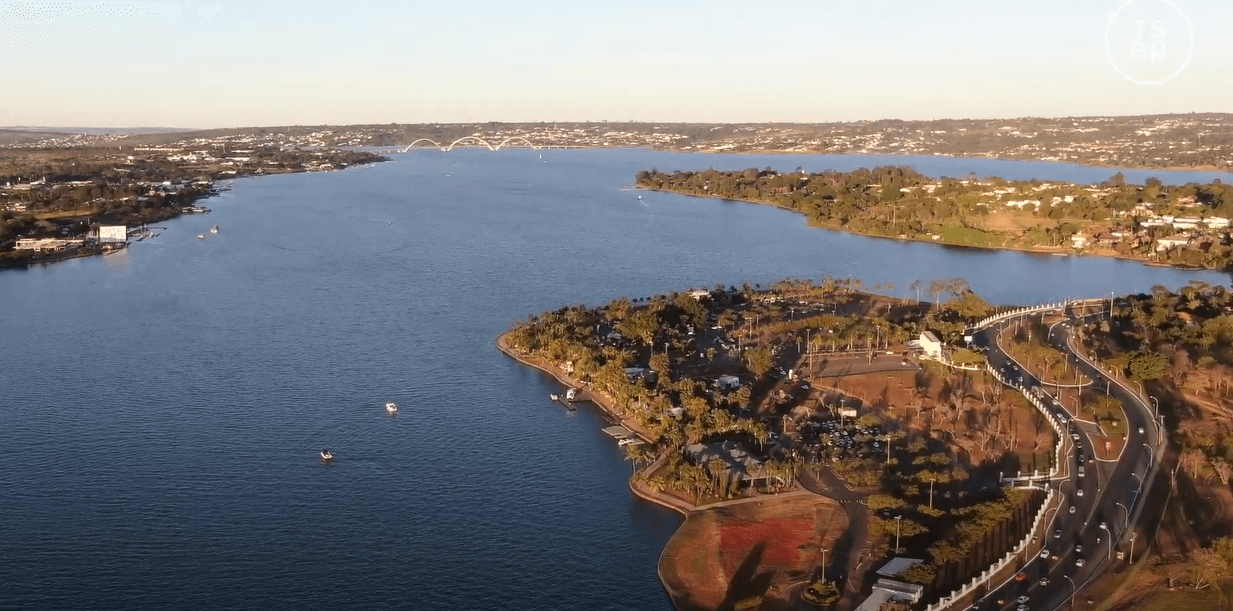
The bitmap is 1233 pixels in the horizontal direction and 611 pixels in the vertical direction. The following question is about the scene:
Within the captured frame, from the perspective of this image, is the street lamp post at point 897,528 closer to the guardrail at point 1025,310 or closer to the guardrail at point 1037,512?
the guardrail at point 1037,512

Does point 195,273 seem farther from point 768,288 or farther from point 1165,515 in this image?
point 1165,515

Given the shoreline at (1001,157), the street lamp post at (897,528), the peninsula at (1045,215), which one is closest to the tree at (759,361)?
the street lamp post at (897,528)

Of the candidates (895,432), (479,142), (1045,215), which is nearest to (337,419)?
(895,432)

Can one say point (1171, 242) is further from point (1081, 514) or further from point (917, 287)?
point (1081, 514)

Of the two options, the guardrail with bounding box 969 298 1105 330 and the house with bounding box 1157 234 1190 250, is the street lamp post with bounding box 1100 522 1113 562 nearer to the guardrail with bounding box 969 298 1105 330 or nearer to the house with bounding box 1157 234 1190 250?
the guardrail with bounding box 969 298 1105 330

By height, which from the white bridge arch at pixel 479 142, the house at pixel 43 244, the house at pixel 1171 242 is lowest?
the house at pixel 43 244

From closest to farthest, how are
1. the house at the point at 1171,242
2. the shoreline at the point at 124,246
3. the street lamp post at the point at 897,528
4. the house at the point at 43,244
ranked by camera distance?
the street lamp post at the point at 897,528, the house at the point at 1171,242, the shoreline at the point at 124,246, the house at the point at 43,244
